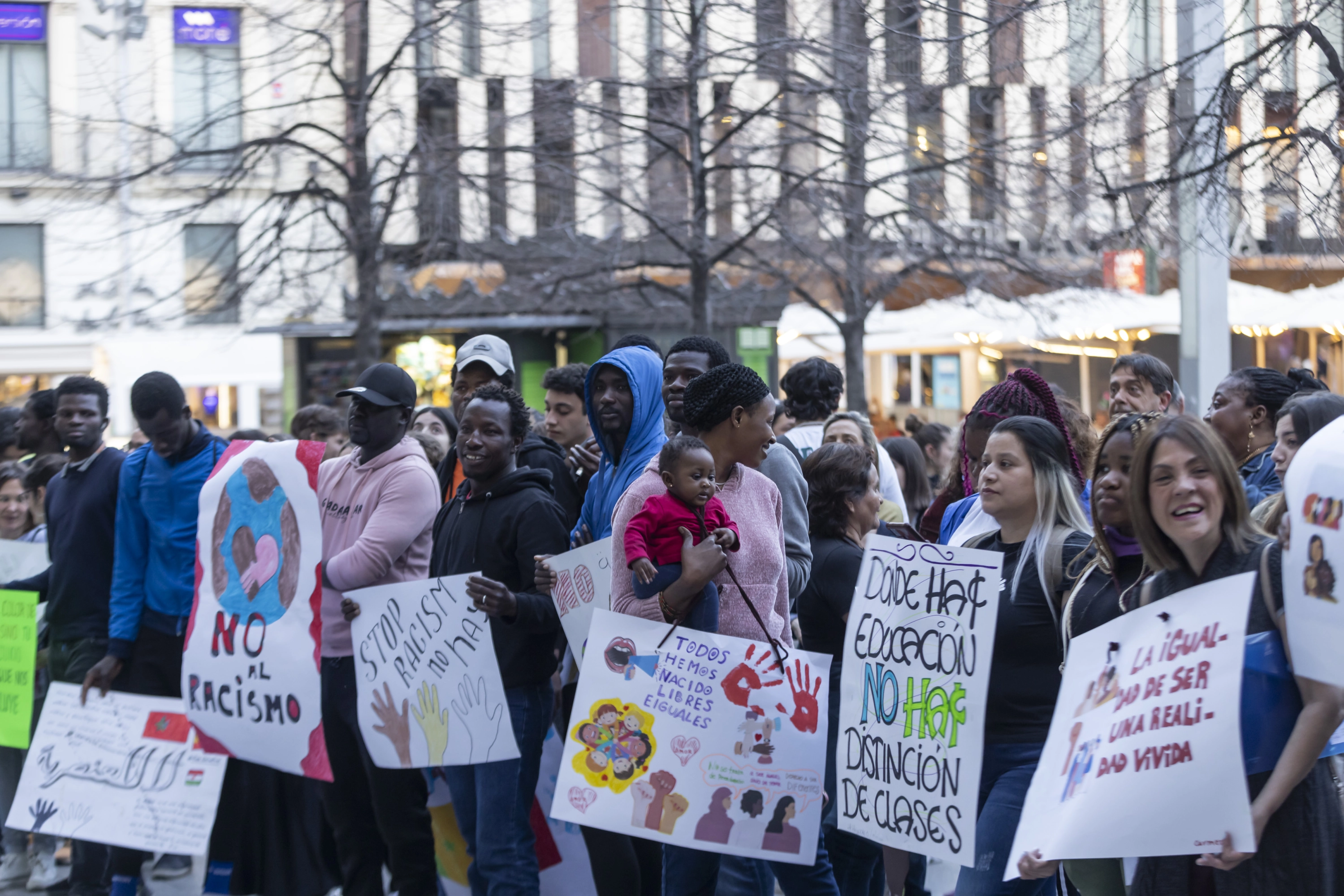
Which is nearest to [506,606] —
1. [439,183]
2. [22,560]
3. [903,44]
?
[22,560]

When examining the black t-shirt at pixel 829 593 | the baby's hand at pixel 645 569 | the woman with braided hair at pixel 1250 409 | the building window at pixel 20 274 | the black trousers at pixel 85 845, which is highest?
the building window at pixel 20 274

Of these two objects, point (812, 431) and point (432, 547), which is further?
point (812, 431)

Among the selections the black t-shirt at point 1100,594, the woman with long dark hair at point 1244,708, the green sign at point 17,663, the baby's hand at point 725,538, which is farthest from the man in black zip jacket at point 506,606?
the green sign at point 17,663

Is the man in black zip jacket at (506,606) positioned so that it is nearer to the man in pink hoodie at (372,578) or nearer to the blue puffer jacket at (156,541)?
the man in pink hoodie at (372,578)

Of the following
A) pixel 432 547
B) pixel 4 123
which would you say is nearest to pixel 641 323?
pixel 4 123

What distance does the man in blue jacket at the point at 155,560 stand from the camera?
560 centimetres

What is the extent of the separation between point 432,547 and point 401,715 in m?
0.65

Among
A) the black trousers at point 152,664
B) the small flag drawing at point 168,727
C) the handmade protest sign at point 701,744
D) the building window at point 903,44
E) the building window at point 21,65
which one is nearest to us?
the handmade protest sign at point 701,744

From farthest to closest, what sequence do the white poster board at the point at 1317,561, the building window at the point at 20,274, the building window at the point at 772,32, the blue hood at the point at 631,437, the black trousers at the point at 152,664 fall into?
1. the building window at the point at 20,274
2. the building window at the point at 772,32
3. the black trousers at the point at 152,664
4. the blue hood at the point at 631,437
5. the white poster board at the point at 1317,561

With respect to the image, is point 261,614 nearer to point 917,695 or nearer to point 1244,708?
point 917,695

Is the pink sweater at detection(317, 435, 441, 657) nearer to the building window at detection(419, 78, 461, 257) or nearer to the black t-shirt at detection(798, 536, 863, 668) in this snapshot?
the black t-shirt at detection(798, 536, 863, 668)

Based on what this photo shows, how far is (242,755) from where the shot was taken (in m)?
5.25

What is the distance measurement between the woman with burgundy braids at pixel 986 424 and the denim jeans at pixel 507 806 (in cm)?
162

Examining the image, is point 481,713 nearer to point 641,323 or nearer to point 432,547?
point 432,547
